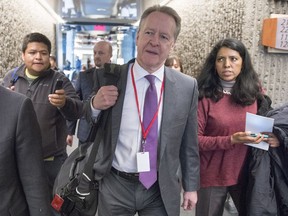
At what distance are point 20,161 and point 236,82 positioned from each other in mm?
1502

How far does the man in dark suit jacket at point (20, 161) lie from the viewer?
131 centimetres

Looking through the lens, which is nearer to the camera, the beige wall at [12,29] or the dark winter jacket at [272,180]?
the dark winter jacket at [272,180]

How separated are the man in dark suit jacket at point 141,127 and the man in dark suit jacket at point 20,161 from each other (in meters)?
0.35

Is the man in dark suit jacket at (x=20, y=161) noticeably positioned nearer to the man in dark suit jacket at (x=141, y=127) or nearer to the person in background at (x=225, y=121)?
the man in dark suit jacket at (x=141, y=127)

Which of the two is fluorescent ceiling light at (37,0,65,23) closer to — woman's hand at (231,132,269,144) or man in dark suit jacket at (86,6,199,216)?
man in dark suit jacket at (86,6,199,216)

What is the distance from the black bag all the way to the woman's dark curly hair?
77 cm

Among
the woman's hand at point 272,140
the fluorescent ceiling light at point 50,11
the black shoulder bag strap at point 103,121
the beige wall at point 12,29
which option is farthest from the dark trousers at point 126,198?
the fluorescent ceiling light at point 50,11

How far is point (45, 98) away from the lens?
8.27 ft

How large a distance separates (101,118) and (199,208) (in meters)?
1.06

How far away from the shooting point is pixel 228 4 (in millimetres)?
3979

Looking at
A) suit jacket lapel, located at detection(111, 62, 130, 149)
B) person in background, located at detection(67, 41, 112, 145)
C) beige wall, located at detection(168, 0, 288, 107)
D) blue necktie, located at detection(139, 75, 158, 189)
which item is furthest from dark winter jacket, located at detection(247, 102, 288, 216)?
beige wall, located at detection(168, 0, 288, 107)

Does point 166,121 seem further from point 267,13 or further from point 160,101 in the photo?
point 267,13

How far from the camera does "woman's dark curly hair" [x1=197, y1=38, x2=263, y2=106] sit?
2.16 meters

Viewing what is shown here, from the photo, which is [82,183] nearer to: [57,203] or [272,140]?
[57,203]
